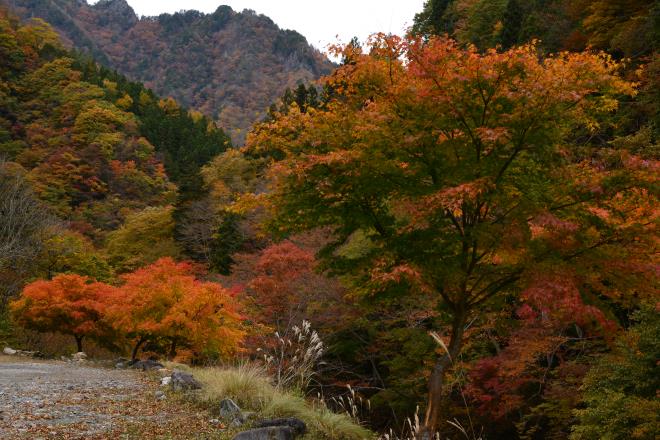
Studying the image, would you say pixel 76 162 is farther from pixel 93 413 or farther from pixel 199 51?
pixel 199 51

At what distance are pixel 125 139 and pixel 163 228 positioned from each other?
19373 mm

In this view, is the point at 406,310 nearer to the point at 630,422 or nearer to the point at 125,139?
the point at 630,422

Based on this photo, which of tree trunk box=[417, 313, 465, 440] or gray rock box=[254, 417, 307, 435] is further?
tree trunk box=[417, 313, 465, 440]

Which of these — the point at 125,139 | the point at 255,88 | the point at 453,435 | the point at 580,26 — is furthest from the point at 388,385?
the point at 255,88

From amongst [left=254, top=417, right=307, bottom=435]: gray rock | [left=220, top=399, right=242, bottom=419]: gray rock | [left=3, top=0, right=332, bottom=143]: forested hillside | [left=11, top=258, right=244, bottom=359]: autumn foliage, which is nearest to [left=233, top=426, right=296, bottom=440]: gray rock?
[left=254, top=417, right=307, bottom=435]: gray rock

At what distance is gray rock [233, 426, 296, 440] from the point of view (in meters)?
4.74

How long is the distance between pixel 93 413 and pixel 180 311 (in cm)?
744

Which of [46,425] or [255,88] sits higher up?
[255,88]

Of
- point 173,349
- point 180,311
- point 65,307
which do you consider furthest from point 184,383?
point 65,307

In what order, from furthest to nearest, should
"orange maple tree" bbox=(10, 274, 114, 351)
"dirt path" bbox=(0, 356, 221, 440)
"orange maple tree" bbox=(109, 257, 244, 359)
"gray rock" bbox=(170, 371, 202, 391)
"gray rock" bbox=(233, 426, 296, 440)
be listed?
"orange maple tree" bbox=(10, 274, 114, 351) < "orange maple tree" bbox=(109, 257, 244, 359) < "gray rock" bbox=(170, 371, 202, 391) < "dirt path" bbox=(0, 356, 221, 440) < "gray rock" bbox=(233, 426, 296, 440)

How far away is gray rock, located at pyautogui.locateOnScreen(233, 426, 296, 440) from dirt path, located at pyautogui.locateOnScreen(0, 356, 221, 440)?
53 cm

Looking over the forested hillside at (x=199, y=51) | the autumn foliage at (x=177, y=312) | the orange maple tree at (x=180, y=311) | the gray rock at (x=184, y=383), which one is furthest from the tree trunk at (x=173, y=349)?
the forested hillside at (x=199, y=51)

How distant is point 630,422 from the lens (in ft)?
21.6

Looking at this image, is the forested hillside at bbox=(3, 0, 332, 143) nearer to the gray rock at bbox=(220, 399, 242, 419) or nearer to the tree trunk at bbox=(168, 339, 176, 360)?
the tree trunk at bbox=(168, 339, 176, 360)
